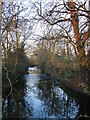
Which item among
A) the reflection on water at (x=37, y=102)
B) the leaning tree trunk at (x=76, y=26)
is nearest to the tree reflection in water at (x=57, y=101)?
the reflection on water at (x=37, y=102)

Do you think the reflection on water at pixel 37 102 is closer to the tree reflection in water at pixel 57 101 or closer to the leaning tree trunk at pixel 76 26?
the tree reflection in water at pixel 57 101

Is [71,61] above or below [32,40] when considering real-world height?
below

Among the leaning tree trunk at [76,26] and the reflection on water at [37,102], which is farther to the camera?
the leaning tree trunk at [76,26]

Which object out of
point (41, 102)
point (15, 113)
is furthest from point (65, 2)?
point (15, 113)

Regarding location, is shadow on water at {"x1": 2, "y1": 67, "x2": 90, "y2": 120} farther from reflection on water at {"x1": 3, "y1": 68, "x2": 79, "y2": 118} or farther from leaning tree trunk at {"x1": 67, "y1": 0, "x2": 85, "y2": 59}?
leaning tree trunk at {"x1": 67, "y1": 0, "x2": 85, "y2": 59}

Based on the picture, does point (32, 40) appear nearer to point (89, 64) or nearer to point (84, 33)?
point (84, 33)

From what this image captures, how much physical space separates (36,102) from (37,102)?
12mm

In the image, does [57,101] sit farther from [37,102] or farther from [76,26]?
[76,26]

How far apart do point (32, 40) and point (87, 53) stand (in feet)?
2.41

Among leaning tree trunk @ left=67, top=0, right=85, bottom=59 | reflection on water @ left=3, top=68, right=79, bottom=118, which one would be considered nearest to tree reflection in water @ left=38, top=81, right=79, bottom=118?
reflection on water @ left=3, top=68, right=79, bottom=118

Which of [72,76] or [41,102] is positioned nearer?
[41,102]

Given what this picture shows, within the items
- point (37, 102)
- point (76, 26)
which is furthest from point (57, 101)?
point (76, 26)

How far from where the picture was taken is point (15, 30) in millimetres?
2289

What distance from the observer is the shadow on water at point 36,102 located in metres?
2.36
